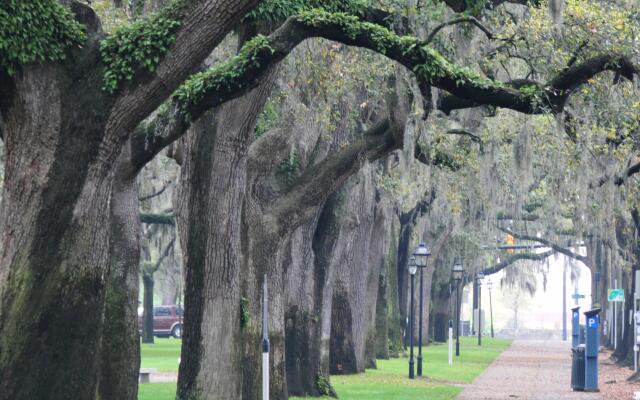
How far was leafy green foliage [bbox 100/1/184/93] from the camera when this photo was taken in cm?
1146

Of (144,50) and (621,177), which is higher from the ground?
(621,177)

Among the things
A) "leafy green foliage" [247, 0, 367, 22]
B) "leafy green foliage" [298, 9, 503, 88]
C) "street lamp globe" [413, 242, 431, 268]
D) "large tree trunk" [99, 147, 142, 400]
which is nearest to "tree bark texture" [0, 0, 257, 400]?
"leafy green foliage" [298, 9, 503, 88]

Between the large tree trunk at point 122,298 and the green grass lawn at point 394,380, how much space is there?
6632 mm

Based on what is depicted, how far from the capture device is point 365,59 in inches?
798

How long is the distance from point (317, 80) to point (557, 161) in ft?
25.5

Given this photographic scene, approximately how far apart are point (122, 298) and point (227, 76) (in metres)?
4.48

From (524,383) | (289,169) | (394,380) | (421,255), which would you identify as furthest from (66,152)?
(421,255)

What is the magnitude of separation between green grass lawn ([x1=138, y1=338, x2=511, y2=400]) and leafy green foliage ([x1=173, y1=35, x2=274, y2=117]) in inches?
420

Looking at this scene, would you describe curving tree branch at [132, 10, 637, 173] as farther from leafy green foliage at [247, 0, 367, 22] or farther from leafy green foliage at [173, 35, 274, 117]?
leafy green foliage at [247, 0, 367, 22]

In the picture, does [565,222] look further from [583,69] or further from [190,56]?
[190,56]

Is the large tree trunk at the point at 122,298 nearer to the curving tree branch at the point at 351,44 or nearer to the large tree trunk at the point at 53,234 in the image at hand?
the curving tree branch at the point at 351,44

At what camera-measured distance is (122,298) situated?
16031 mm

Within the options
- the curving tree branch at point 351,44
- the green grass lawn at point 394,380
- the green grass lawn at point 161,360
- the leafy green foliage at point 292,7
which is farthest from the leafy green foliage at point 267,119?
the green grass lawn at point 161,360

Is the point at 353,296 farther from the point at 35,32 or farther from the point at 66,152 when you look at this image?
the point at 35,32
